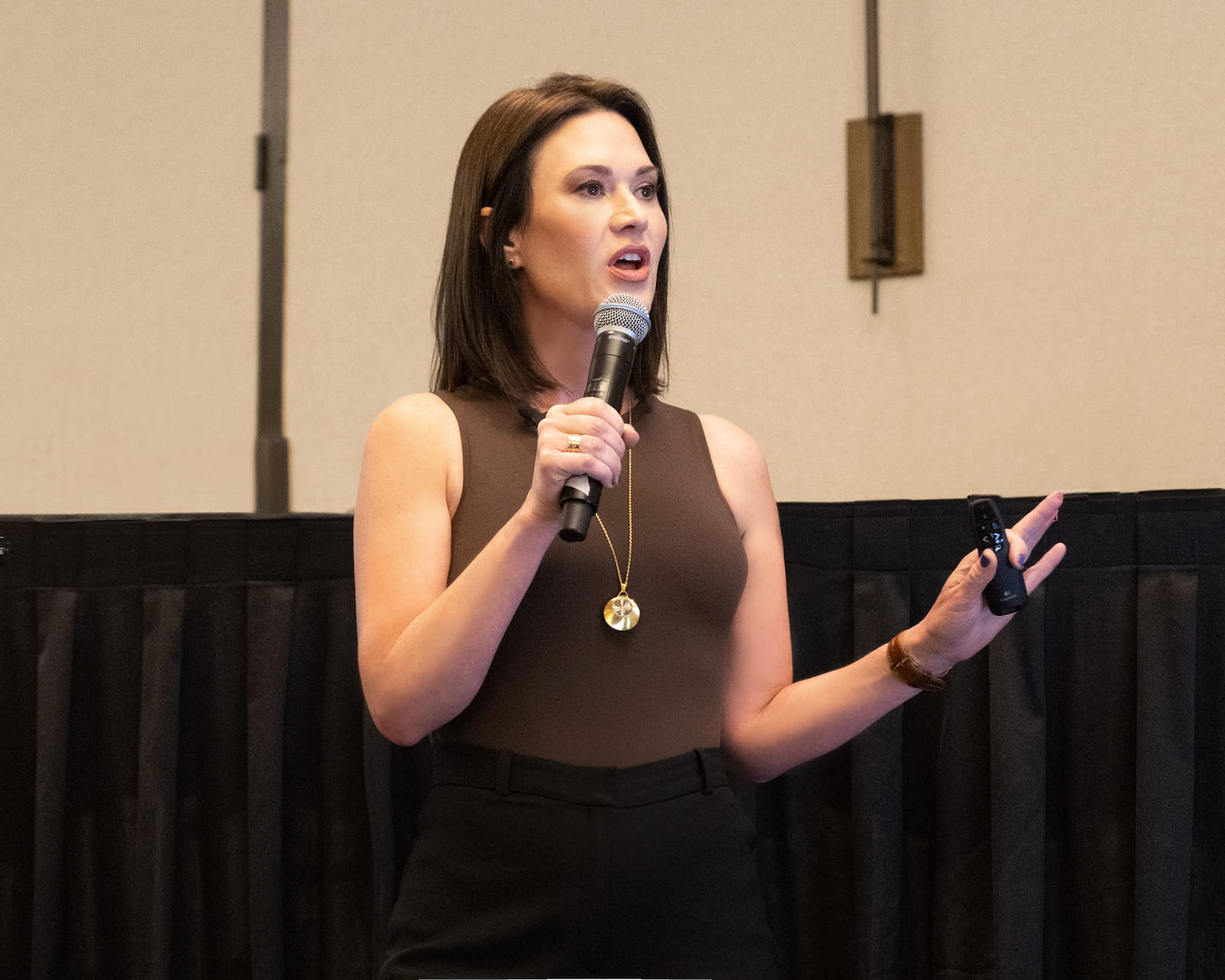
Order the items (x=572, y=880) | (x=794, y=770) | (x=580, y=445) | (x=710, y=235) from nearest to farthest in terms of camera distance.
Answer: (x=580, y=445) < (x=572, y=880) < (x=794, y=770) < (x=710, y=235)

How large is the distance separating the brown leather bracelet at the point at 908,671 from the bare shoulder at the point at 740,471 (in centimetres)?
21

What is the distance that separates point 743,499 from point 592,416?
1.52ft

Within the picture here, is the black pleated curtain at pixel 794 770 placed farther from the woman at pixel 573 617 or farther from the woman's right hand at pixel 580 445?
the woman's right hand at pixel 580 445

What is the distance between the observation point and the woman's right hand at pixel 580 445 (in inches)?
35.9

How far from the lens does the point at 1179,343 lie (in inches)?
76.3

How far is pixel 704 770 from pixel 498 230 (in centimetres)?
61

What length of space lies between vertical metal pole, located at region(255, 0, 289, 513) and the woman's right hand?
167 centimetres

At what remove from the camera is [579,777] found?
3.61 feet

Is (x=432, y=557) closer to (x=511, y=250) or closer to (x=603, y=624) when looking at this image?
(x=603, y=624)

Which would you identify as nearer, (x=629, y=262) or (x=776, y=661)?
(x=629, y=262)

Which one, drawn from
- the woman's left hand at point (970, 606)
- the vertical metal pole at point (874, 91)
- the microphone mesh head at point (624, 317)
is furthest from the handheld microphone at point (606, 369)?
the vertical metal pole at point (874, 91)

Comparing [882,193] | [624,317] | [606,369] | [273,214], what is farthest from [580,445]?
[273,214]

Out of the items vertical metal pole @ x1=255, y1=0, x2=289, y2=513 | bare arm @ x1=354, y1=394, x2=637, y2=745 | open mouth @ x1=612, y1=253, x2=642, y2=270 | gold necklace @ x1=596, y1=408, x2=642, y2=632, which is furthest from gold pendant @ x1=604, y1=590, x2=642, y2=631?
vertical metal pole @ x1=255, y1=0, x2=289, y2=513

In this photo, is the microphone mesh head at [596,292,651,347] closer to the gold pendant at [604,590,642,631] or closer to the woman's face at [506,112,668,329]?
the woman's face at [506,112,668,329]
